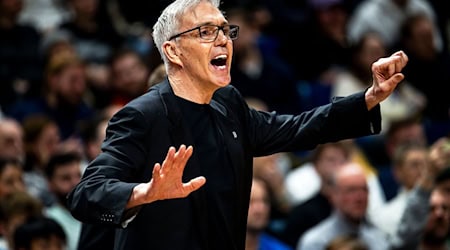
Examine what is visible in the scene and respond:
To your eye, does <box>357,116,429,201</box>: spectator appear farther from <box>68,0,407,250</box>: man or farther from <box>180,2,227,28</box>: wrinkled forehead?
<box>180,2,227,28</box>: wrinkled forehead

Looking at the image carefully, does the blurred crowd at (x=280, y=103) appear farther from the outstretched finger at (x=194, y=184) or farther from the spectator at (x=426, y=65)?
the outstretched finger at (x=194, y=184)

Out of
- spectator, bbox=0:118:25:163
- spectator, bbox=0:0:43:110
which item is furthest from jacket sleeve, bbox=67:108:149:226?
spectator, bbox=0:0:43:110

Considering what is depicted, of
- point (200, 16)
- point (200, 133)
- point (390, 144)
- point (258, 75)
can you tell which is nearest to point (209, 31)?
point (200, 16)

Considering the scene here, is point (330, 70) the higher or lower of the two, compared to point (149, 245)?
lower

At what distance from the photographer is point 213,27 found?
3.80m

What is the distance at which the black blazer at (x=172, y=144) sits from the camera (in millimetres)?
3477

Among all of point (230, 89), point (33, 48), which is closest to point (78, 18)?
point (33, 48)

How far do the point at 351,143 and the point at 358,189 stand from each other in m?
1.38

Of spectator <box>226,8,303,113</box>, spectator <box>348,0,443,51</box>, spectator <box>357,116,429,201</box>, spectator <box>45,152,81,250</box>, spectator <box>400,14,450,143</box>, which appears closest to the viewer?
spectator <box>45,152,81,250</box>

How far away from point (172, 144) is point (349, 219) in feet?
10.1

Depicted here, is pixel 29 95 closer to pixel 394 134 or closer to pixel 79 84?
pixel 79 84

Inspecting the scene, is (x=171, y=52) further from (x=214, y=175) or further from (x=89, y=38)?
(x=89, y=38)

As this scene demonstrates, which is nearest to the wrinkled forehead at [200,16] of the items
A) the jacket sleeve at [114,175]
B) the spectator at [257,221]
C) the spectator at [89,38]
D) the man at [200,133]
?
the man at [200,133]

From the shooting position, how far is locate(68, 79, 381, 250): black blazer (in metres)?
3.48
